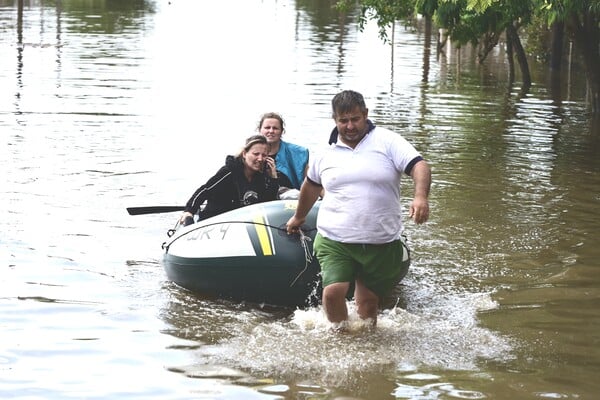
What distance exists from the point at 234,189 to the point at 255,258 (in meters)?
1.14

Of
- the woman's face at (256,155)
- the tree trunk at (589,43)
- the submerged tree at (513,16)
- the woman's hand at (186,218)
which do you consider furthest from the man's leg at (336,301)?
the tree trunk at (589,43)

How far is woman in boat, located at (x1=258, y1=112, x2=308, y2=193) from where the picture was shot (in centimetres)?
1016

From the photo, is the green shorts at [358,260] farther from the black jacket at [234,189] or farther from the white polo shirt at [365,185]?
the black jacket at [234,189]

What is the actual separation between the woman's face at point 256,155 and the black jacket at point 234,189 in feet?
0.39

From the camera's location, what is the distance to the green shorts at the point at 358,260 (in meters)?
7.46

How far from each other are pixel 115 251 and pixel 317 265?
10.0 ft

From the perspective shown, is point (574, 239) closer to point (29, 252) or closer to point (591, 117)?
point (29, 252)

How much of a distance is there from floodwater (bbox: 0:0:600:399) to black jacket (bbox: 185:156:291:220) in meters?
0.83

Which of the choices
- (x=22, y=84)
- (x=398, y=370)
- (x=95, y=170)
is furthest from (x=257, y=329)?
(x=22, y=84)

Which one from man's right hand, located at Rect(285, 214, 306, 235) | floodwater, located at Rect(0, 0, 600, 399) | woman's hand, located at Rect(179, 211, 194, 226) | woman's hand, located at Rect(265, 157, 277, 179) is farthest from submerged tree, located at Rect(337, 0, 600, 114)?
man's right hand, located at Rect(285, 214, 306, 235)

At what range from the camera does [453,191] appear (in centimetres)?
1423

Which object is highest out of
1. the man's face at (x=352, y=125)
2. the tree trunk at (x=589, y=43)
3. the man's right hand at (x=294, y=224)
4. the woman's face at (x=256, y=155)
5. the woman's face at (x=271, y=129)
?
the tree trunk at (x=589, y=43)

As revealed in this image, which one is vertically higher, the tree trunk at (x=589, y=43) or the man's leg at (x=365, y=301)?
the tree trunk at (x=589, y=43)

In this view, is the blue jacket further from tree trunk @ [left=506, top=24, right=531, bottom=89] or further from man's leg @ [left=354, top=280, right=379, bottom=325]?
tree trunk @ [left=506, top=24, right=531, bottom=89]
